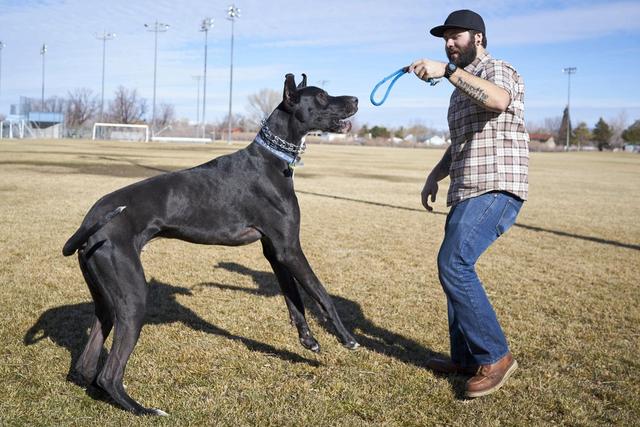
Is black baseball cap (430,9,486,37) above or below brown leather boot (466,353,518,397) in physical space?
above

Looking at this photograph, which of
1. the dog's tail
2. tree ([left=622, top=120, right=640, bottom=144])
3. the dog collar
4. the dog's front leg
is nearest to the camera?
the dog's tail

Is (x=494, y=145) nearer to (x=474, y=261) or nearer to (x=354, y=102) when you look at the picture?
(x=474, y=261)

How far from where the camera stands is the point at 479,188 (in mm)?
4164

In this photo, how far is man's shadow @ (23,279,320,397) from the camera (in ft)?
16.5

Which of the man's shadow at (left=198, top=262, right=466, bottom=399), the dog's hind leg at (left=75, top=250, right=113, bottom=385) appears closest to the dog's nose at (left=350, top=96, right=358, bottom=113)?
the man's shadow at (left=198, top=262, right=466, bottom=399)

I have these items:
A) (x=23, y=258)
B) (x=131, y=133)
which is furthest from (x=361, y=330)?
(x=131, y=133)

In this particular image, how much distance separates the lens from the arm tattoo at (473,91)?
3.75m

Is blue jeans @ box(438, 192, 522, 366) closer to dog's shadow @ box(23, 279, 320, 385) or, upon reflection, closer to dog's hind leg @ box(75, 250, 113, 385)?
dog's shadow @ box(23, 279, 320, 385)

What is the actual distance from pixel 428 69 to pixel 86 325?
12.8 feet

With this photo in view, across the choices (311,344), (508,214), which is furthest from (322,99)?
(311,344)

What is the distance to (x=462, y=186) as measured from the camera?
14.0 ft

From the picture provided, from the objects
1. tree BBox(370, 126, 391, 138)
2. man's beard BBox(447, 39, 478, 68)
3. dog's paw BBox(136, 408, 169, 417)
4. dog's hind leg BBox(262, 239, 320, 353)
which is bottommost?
dog's paw BBox(136, 408, 169, 417)

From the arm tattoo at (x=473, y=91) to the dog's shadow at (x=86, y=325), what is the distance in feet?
7.85

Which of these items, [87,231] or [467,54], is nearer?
[87,231]
